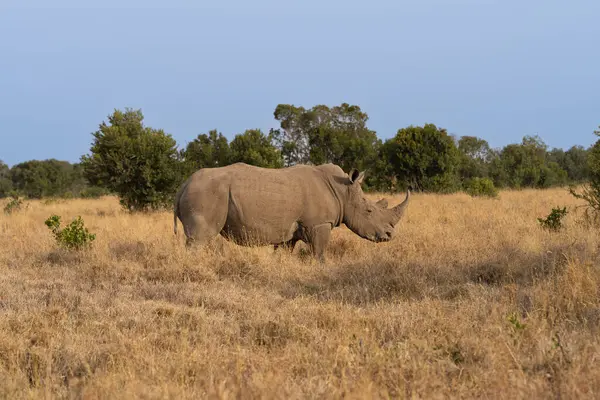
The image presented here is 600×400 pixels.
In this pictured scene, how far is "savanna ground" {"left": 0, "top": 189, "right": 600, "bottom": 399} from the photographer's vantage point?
3.79 meters

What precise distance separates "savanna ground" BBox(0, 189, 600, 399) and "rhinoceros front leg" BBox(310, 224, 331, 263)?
0.38 meters

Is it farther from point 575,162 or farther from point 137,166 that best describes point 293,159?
point 575,162

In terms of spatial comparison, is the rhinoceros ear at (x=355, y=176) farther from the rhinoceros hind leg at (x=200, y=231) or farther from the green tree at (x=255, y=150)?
the green tree at (x=255, y=150)

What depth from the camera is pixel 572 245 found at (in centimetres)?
802

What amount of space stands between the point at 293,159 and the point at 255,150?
38.9ft

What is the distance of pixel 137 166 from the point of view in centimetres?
1942

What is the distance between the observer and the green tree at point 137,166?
19.3 metres

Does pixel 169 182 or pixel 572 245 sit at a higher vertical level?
pixel 169 182

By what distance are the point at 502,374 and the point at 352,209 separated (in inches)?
252

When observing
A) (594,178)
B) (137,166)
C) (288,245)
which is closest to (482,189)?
(594,178)

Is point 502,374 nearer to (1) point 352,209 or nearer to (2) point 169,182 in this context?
(1) point 352,209

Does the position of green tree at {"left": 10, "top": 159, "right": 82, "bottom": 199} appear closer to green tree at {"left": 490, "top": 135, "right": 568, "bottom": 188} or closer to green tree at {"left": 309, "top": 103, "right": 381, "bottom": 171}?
green tree at {"left": 309, "top": 103, "right": 381, "bottom": 171}

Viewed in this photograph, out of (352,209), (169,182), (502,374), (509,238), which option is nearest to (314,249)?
(352,209)

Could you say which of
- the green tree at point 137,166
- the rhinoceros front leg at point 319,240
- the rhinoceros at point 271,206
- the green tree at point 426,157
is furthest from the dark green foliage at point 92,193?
the rhinoceros front leg at point 319,240
